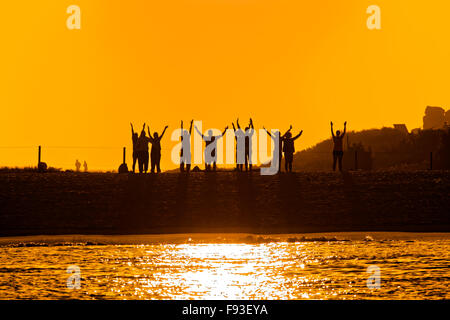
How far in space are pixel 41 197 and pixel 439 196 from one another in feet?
63.6

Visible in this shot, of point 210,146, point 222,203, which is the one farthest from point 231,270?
point 210,146

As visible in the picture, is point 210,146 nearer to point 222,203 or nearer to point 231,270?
point 222,203

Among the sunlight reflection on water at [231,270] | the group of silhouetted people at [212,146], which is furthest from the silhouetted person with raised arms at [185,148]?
the sunlight reflection on water at [231,270]

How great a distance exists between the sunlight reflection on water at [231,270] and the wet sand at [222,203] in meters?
5.92

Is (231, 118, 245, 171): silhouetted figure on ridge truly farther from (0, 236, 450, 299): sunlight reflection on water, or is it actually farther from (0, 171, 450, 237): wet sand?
(0, 236, 450, 299): sunlight reflection on water

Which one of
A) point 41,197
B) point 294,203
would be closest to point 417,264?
point 294,203

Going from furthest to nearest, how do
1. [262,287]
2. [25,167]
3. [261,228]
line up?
[25,167] → [261,228] → [262,287]

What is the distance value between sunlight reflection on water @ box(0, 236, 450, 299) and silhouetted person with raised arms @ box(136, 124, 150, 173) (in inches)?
509

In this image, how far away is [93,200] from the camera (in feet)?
149

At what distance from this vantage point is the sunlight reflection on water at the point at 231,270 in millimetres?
23516

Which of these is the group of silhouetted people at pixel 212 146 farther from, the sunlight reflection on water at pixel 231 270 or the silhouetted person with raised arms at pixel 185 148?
the sunlight reflection on water at pixel 231 270

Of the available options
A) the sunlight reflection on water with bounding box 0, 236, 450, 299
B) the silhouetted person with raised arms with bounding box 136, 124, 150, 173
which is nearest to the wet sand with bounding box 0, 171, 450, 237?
the silhouetted person with raised arms with bounding box 136, 124, 150, 173
